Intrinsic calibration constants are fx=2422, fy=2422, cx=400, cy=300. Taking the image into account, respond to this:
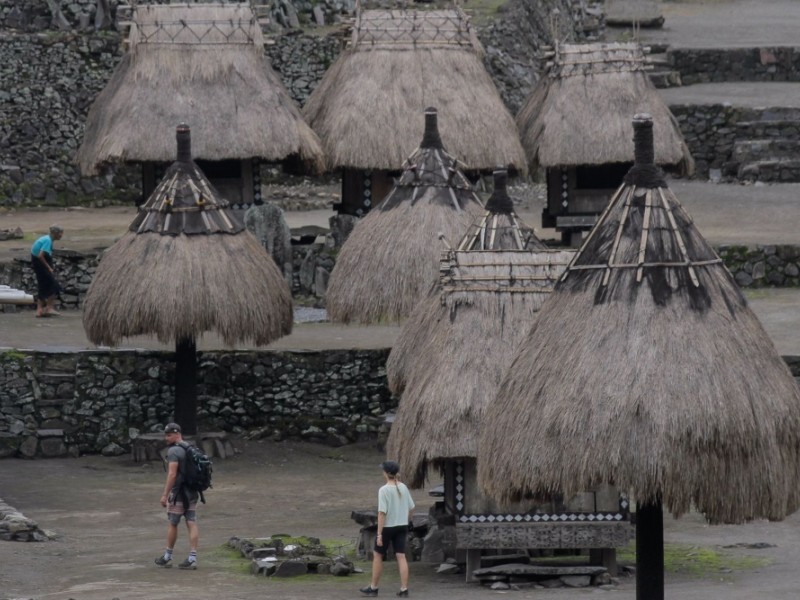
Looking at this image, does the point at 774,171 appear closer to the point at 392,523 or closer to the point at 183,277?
the point at 183,277

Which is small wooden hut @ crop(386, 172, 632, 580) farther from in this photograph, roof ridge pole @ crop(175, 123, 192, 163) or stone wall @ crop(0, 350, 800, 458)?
stone wall @ crop(0, 350, 800, 458)

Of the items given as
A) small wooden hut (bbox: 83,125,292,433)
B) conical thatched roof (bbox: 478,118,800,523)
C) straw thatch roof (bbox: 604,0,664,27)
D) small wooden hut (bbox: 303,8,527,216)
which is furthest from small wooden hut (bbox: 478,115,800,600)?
straw thatch roof (bbox: 604,0,664,27)

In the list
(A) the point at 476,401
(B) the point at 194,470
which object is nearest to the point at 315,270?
(B) the point at 194,470

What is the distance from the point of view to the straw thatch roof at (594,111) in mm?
35125

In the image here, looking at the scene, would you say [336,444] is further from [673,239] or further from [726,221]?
[673,239]

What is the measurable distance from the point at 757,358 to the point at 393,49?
17776 millimetres

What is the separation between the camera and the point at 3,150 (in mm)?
40219

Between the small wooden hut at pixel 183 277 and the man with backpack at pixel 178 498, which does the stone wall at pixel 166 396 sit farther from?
the man with backpack at pixel 178 498

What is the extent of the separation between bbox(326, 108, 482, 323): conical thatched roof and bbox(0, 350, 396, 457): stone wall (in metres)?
0.85

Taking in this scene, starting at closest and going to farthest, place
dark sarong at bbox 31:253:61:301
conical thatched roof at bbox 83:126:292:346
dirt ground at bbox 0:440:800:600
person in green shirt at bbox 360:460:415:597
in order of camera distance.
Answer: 1. person in green shirt at bbox 360:460:415:597
2. dirt ground at bbox 0:440:800:600
3. conical thatched roof at bbox 83:126:292:346
4. dark sarong at bbox 31:253:61:301

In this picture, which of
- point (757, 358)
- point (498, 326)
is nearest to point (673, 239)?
point (757, 358)

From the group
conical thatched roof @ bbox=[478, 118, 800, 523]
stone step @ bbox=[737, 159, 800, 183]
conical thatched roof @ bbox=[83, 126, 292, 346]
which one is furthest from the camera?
stone step @ bbox=[737, 159, 800, 183]

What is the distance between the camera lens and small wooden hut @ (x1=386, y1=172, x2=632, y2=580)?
22109mm

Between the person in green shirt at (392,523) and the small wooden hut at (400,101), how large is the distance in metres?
13.2
